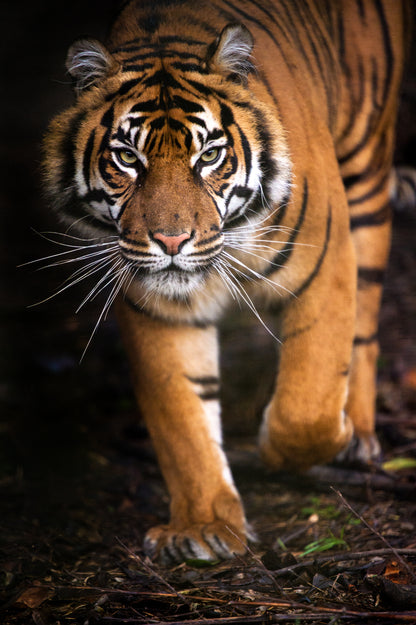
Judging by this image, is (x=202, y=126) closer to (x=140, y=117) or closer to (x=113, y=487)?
(x=140, y=117)

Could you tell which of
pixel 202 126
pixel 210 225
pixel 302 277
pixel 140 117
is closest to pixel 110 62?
pixel 140 117

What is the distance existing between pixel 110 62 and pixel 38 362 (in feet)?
5.41

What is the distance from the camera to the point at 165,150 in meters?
1.70

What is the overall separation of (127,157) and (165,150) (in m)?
0.09

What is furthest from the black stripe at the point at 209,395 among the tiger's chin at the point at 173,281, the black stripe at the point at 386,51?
the black stripe at the point at 386,51

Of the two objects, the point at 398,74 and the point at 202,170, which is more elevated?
the point at 398,74

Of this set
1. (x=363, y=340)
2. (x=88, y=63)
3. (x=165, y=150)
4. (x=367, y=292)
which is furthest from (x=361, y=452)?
(x=88, y=63)

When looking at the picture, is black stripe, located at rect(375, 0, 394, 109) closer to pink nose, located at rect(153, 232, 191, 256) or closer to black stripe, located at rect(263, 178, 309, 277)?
black stripe, located at rect(263, 178, 309, 277)

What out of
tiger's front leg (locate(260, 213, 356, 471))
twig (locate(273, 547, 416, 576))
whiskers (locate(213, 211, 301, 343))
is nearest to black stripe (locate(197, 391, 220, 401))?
tiger's front leg (locate(260, 213, 356, 471))

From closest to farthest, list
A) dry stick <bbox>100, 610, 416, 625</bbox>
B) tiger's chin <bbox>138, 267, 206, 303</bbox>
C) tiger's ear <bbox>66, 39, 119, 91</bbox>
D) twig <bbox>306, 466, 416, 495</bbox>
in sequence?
dry stick <bbox>100, 610, 416, 625</bbox> → tiger's ear <bbox>66, 39, 119, 91</bbox> → tiger's chin <bbox>138, 267, 206, 303</bbox> → twig <bbox>306, 466, 416, 495</bbox>

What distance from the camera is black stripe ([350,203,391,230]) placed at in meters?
2.82

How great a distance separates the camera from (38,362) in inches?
123

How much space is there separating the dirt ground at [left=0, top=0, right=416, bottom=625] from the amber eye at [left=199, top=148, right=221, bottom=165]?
1.19ft

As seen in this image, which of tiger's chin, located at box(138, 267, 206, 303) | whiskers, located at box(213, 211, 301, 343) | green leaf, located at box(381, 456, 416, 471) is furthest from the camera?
green leaf, located at box(381, 456, 416, 471)
